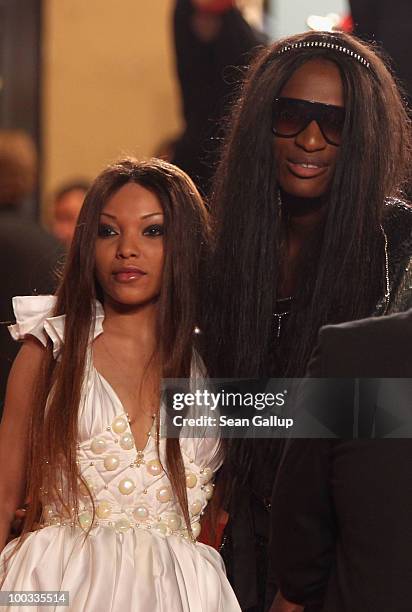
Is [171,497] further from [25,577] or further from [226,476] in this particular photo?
[25,577]

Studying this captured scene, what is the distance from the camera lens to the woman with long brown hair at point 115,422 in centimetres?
177


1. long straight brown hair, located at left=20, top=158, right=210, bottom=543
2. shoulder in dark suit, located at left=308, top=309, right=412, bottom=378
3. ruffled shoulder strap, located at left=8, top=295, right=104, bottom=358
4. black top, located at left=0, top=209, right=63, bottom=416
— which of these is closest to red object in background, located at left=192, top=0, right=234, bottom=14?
black top, located at left=0, top=209, right=63, bottom=416

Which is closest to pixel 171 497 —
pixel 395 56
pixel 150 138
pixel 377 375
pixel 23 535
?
pixel 23 535

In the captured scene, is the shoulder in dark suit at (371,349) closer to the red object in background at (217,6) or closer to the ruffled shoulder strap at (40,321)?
the ruffled shoulder strap at (40,321)

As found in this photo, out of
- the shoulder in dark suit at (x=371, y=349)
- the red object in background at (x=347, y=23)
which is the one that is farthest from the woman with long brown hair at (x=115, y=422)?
the red object in background at (x=347, y=23)

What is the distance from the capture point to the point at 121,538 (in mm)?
1782

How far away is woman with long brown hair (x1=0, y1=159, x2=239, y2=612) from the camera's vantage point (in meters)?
→ 1.77

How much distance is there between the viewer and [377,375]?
132 cm

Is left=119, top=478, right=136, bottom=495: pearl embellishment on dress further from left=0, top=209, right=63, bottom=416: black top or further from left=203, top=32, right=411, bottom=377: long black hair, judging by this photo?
left=0, top=209, right=63, bottom=416: black top

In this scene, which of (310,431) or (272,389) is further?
(272,389)

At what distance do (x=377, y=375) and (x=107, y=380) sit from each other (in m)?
0.62

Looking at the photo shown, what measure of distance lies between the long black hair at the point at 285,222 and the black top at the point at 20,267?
32 centimetres

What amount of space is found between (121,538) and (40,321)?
1.10ft

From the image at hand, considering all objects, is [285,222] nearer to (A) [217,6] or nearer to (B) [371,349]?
(B) [371,349]
